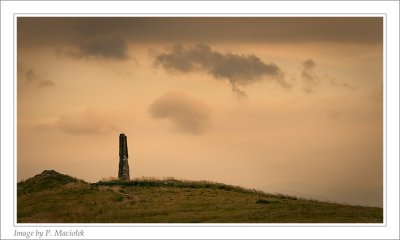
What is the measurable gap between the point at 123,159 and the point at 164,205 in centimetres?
1355

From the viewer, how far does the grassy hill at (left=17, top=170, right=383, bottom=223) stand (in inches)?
1800

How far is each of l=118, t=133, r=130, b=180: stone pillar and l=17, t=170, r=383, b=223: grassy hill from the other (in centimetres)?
301

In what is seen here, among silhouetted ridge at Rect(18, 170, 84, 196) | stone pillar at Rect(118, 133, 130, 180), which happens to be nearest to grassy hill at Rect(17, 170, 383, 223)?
silhouetted ridge at Rect(18, 170, 84, 196)

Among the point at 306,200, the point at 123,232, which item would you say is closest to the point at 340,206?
the point at 306,200

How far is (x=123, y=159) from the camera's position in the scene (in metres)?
62.3

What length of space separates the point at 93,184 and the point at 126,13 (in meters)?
13.5

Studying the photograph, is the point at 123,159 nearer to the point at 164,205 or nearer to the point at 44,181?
the point at 44,181

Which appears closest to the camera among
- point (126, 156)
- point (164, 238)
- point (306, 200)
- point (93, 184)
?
point (164, 238)

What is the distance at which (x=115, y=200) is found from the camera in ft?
167

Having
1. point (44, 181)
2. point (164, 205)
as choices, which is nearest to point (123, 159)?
point (44, 181)

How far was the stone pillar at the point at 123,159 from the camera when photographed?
2422 inches

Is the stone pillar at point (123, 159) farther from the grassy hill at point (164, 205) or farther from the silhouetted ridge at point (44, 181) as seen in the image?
the silhouetted ridge at point (44, 181)

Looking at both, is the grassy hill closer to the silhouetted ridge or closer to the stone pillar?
the silhouetted ridge

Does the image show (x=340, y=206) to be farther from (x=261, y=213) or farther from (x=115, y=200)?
(x=115, y=200)
